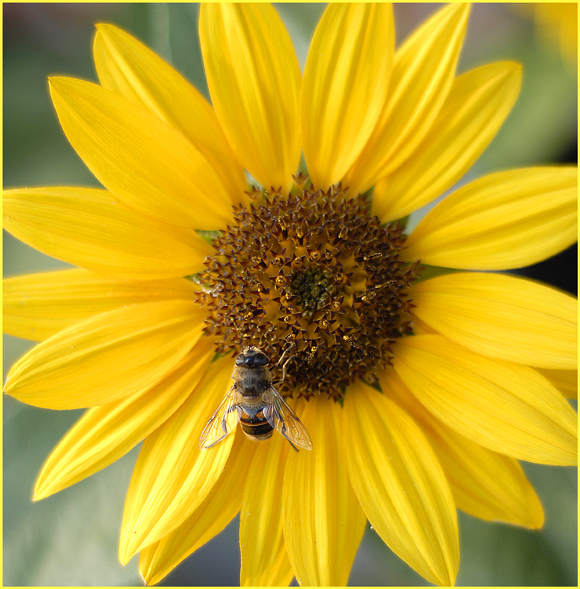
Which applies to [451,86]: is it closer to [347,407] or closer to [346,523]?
[347,407]

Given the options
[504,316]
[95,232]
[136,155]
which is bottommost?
[504,316]

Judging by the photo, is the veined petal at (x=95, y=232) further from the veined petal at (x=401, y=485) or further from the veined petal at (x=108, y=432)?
the veined petal at (x=401, y=485)

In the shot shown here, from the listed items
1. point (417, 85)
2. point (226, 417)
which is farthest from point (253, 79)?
point (226, 417)

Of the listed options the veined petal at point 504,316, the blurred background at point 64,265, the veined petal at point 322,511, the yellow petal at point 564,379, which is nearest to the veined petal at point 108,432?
the veined petal at point 322,511

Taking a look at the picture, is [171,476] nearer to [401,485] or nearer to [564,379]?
[401,485]

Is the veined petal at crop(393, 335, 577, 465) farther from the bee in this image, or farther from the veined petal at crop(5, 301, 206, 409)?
the veined petal at crop(5, 301, 206, 409)
